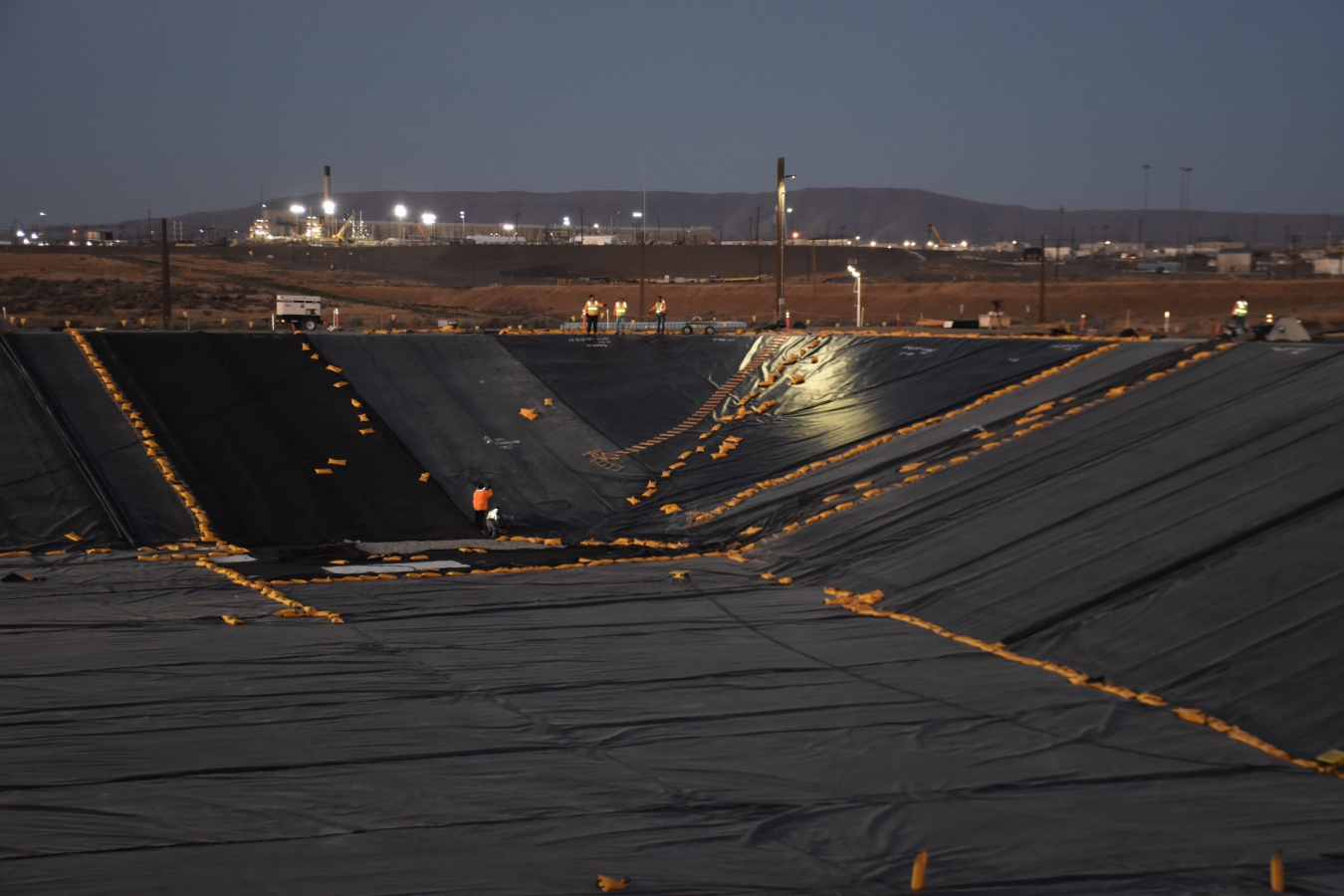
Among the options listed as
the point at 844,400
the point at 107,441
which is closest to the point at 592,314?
the point at 844,400

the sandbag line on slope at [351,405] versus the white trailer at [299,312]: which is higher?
the white trailer at [299,312]

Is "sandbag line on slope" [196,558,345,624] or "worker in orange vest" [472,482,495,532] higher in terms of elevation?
"worker in orange vest" [472,482,495,532]

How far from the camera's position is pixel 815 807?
938cm

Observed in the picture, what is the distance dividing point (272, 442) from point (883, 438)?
12.3 metres

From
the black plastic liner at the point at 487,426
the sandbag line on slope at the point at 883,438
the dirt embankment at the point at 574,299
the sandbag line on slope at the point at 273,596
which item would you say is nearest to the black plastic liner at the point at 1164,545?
the sandbag line on slope at the point at 883,438

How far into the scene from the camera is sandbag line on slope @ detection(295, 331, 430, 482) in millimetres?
24781

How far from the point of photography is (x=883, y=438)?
24391 mm

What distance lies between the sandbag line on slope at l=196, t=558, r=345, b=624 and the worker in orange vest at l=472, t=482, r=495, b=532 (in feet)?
16.1

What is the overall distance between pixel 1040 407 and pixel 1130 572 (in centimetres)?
833

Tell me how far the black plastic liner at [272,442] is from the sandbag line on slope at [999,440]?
6.65 m

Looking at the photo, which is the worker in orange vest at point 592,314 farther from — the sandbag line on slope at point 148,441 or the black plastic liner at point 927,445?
the sandbag line on slope at point 148,441

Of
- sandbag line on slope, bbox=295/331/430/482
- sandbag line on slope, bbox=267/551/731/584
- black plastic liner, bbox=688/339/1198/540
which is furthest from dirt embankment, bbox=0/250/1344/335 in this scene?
sandbag line on slope, bbox=267/551/731/584

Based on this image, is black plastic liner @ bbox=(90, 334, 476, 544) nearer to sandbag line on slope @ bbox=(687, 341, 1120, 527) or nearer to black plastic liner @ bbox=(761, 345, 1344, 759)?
sandbag line on slope @ bbox=(687, 341, 1120, 527)

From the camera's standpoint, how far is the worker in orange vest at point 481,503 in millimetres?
22969
